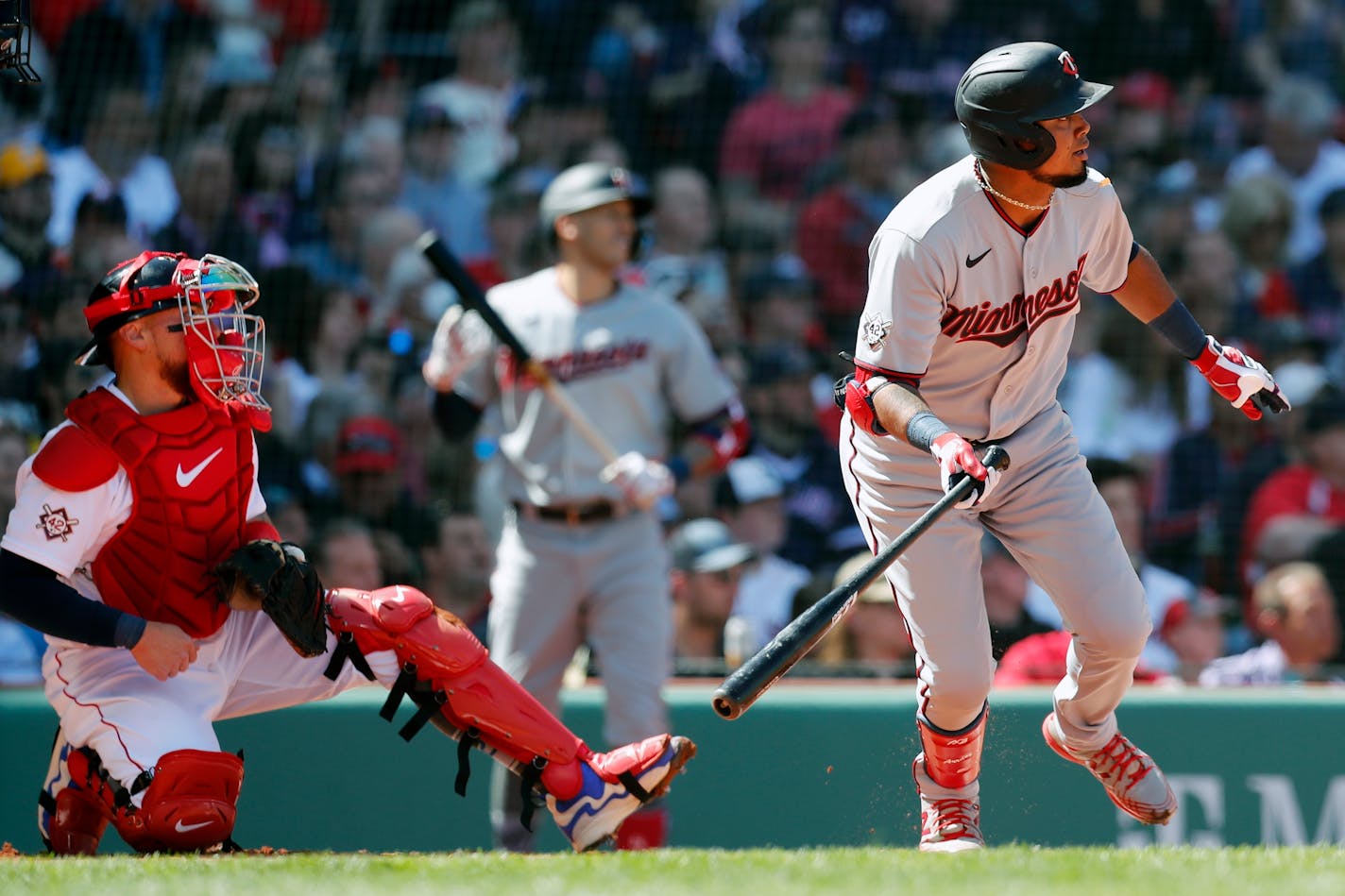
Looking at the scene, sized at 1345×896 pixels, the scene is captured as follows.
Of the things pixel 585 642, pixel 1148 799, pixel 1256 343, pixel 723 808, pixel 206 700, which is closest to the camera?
pixel 206 700

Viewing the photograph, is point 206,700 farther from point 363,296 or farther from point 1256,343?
point 1256,343

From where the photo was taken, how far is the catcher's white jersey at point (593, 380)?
6105 mm

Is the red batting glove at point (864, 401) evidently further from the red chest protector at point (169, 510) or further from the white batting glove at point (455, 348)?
the white batting glove at point (455, 348)

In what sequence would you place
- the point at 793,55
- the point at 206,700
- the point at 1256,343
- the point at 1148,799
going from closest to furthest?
1. the point at 206,700
2. the point at 1148,799
3. the point at 1256,343
4. the point at 793,55

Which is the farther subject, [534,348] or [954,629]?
[534,348]

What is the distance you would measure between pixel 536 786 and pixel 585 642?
2094 mm

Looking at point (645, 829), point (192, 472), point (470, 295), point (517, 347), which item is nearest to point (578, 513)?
point (517, 347)

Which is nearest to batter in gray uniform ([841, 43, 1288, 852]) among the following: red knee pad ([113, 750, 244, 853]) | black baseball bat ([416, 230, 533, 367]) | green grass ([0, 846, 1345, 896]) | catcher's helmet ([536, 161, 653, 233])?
green grass ([0, 846, 1345, 896])

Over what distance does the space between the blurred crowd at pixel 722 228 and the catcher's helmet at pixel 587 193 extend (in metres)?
1.38

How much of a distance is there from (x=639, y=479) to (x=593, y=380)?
0.45m

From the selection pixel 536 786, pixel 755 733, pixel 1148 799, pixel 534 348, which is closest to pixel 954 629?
pixel 1148 799

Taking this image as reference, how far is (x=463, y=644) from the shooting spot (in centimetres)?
442

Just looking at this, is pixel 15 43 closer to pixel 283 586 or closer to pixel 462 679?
pixel 283 586

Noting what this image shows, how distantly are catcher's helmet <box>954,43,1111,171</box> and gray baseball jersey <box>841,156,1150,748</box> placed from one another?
0.15m
